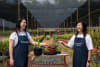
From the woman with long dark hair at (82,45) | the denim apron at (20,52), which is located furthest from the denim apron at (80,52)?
the denim apron at (20,52)

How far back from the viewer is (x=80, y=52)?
166cm

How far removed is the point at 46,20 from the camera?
14.4 m

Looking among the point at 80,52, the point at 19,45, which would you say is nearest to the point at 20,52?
the point at 19,45

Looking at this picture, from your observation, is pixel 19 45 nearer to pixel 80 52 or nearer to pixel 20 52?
pixel 20 52

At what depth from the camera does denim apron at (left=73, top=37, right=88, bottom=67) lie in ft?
5.42

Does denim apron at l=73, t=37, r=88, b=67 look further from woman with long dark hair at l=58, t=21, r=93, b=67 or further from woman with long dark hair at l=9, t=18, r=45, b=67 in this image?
woman with long dark hair at l=9, t=18, r=45, b=67

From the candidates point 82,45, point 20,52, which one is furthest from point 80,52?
point 20,52

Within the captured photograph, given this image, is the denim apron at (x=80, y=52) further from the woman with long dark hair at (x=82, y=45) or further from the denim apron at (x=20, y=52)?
the denim apron at (x=20, y=52)

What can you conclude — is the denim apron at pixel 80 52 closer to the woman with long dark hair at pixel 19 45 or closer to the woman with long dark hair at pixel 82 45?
the woman with long dark hair at pixel 82 45

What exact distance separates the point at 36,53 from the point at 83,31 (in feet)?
1.85

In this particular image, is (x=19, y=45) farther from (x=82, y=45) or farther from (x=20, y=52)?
(x=82, y=45)

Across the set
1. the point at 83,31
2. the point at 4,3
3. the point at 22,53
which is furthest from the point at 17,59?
the point at 4,3

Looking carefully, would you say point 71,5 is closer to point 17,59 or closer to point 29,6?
point 29,6

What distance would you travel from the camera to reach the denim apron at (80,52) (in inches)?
65.0
